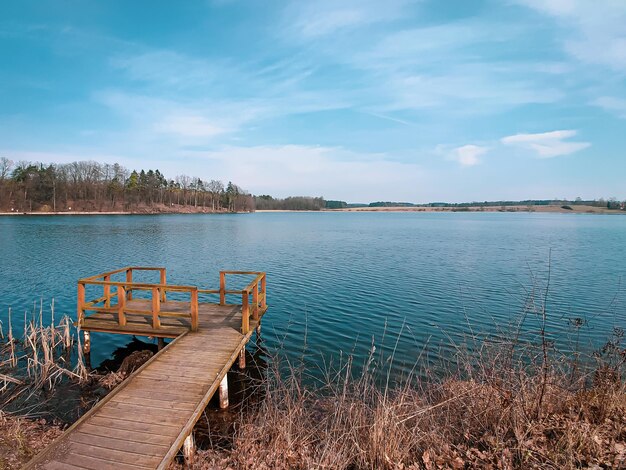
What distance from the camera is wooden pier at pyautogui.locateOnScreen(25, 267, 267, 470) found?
16.4ft

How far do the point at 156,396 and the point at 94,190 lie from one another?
105m

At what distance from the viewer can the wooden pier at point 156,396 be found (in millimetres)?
5000

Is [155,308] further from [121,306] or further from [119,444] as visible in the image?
[119,444]

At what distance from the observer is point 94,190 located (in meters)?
93.7

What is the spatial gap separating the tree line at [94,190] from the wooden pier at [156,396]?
9325cm

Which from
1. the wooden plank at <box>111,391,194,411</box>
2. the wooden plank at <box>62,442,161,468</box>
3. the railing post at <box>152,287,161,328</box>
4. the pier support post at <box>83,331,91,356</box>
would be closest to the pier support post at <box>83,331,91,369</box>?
the pier support post at <box>83,331,91,356</box>

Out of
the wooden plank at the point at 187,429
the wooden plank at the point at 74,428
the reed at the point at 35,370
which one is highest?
the wooden plank at the point at 74,428

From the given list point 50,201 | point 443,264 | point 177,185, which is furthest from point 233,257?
point 177,185

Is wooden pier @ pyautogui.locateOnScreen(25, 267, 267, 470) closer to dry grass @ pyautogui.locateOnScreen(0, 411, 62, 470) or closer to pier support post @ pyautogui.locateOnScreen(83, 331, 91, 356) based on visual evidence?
pier support post @ pyautogui.locateOnScreen(83, 331, 91, 356)

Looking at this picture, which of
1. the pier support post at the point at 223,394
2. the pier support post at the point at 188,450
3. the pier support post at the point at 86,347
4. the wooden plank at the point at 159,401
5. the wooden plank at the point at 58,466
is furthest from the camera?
the pier support post at the point at 86,347

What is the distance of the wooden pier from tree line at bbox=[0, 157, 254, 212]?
93255 mm

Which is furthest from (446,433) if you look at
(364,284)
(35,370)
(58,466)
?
(364,284)

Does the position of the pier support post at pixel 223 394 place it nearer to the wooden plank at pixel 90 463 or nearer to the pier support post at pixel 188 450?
the pier support post at pixel 188 450

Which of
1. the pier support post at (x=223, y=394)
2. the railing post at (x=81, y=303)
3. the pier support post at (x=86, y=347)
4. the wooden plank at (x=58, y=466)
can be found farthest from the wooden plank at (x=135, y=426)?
the pier support post at (x=86, y=347)
